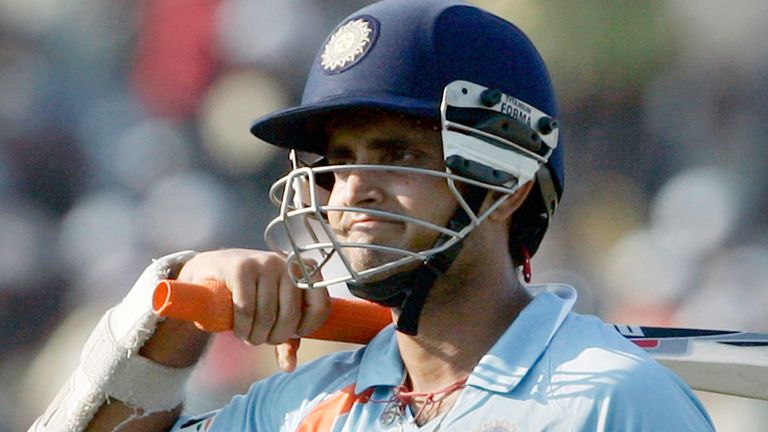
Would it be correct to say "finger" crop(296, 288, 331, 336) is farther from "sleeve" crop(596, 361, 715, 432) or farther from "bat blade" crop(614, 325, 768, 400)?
"bat blade" crop(614, 325, 768, 400)

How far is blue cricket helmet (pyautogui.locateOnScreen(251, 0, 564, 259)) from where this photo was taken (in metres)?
1.69

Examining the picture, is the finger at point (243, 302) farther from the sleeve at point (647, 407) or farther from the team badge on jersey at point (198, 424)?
the sleeve at point (647, 407)

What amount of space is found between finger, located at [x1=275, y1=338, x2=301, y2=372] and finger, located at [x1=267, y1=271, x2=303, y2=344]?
0.19ft

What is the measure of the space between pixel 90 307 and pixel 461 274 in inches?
79.4

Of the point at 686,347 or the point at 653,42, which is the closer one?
the point at 686,347

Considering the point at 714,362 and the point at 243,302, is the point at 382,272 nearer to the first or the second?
the point at 243,302

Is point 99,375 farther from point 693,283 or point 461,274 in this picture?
point 693,283

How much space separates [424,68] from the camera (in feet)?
5.59

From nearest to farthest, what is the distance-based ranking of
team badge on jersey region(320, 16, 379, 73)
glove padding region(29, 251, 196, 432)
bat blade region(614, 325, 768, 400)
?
team badge on jersey region(320, 16, 379, 73) < glove padding region(29, 251, 196, 432) < bat blade region(614, 325, 768, 400)

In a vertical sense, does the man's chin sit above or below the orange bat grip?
above

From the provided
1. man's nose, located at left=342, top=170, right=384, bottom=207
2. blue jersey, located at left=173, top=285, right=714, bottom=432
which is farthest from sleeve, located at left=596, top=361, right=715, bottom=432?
man's nose, located at left=342, top=170, right=384, bottom=207

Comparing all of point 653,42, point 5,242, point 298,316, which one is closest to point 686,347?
point 298,316

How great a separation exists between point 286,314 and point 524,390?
36cm

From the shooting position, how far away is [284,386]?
1877 mm
